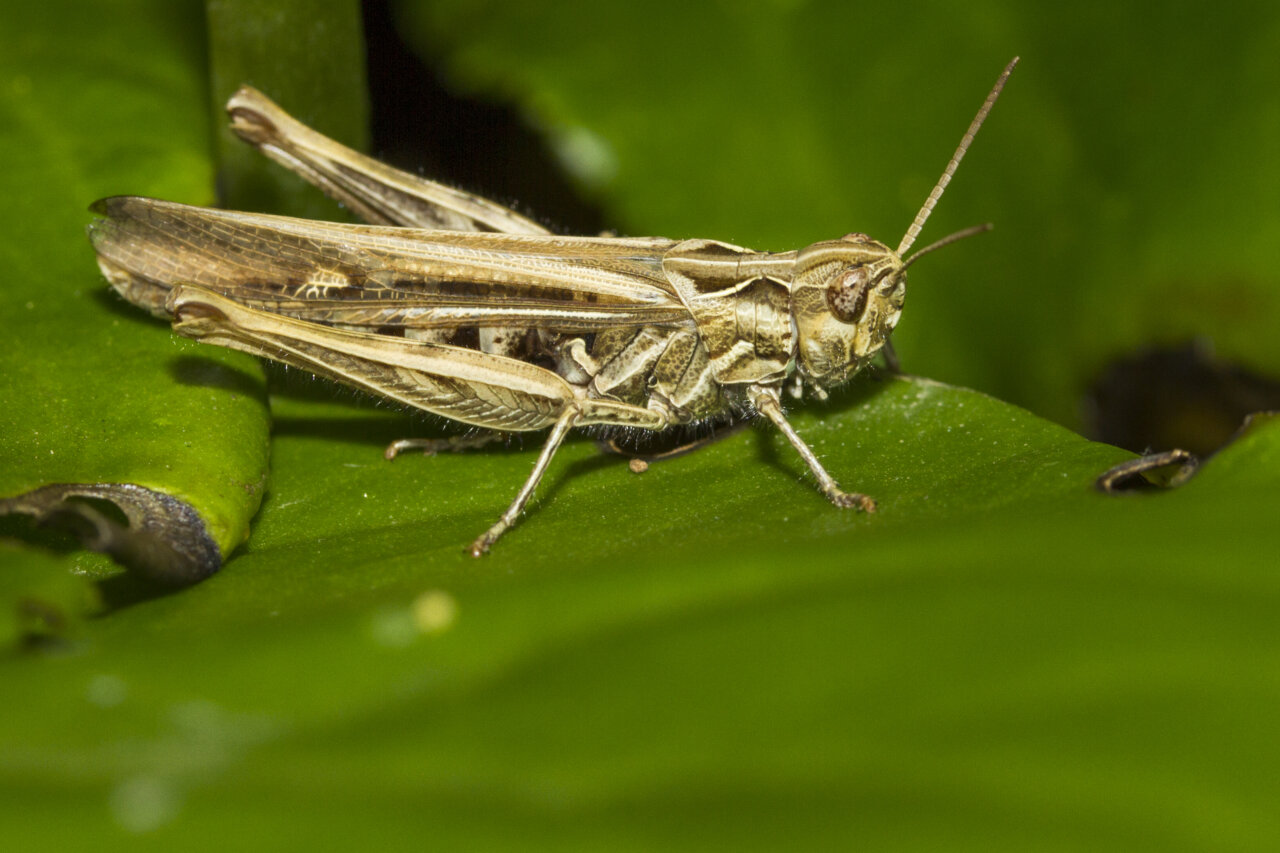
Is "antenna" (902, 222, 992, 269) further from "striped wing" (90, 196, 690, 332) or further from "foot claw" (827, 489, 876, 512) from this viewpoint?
"foot claw" (827, 489, 876, 512)

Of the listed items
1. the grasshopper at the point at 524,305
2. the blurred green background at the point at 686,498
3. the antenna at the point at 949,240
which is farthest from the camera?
the antenna at the point at 949,240

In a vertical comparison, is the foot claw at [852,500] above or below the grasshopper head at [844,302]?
below

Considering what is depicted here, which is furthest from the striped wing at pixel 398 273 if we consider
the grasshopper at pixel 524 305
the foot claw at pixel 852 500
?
the foot claw at pixel 852 500

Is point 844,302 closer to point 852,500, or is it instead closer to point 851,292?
point 851,292

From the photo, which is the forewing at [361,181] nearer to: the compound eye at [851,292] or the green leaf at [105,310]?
the green leaf at [105,310]

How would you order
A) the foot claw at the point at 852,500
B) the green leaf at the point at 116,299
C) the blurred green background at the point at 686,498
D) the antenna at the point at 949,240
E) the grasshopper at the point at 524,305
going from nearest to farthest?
1. the blurred green background at the point at 686,498
2. the green leaf at the point at 116,299
3. the foot claw at the point at 852,500
4. the grasshopper at the point at 524,305
5. the antenna at the point at 949,240

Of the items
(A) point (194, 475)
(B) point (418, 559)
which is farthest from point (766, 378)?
(A) point (194, 475)
